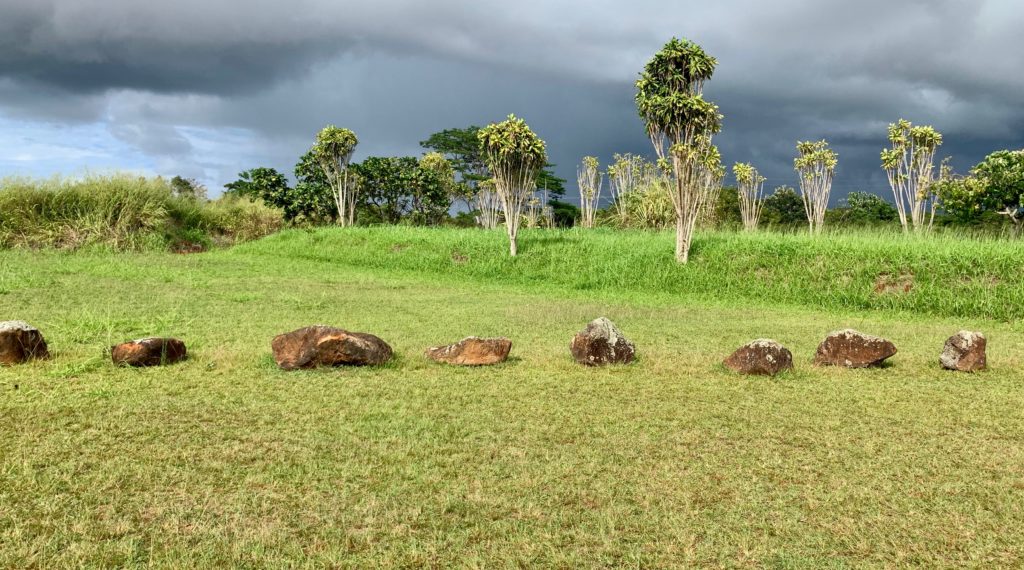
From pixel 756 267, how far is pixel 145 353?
1196cm

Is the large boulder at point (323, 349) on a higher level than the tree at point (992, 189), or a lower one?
lower

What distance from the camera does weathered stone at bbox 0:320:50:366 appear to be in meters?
5.79

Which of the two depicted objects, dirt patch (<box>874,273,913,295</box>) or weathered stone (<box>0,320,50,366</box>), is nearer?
weathered stone (<box>0,320,50,366</box>)

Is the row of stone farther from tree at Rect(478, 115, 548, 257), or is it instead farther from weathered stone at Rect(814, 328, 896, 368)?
tree at Rect(478, 115, 548, 257)

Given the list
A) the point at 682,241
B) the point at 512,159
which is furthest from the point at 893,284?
the point at 512,159

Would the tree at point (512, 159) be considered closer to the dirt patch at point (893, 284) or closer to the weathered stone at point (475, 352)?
the dirt patch at point (893, 284)

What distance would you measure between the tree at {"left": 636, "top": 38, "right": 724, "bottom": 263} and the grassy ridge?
121 cm

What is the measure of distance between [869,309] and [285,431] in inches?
439

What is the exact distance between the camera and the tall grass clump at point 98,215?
58.6ft

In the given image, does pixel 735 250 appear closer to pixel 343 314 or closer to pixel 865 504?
pixel 343 314

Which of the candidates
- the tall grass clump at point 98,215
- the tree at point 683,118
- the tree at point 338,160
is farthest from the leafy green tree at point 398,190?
the tree at point 683,118

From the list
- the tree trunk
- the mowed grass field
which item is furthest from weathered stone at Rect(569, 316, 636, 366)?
the tree trunk

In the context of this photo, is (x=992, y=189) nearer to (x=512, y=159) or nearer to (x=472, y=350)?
(x=512, y=159)

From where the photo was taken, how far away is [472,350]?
20.6 feet
